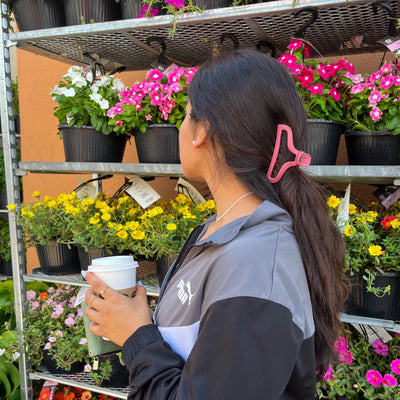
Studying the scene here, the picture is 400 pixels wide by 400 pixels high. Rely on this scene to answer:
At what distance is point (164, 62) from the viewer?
187 centimetres

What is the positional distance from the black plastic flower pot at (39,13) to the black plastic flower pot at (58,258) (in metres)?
1.06

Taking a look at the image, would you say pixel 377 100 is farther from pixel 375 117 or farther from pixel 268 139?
pixel 268 139

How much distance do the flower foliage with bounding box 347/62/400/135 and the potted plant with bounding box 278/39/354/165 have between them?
0.13 ft

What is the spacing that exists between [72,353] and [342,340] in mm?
1275

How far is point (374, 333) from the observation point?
66.5 inches

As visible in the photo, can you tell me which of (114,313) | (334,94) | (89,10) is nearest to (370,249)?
(334,94)

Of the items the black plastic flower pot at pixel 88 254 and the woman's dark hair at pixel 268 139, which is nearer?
the woman's dark hair at pixel 268 139

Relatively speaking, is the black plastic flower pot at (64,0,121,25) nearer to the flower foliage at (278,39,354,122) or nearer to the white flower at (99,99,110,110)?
the white flower at (99,99,110,110)

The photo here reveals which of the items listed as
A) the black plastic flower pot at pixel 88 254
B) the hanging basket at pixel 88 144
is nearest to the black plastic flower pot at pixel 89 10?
the hanging basket at pixel 88 144

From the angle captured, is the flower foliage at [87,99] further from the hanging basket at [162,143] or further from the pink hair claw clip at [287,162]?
the pink hair claw clip at [287,162]

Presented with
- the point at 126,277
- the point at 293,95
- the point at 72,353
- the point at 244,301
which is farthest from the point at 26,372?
the point at 293,95

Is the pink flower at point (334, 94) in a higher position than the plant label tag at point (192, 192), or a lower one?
higher

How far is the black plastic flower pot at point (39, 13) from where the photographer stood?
193 centimetres

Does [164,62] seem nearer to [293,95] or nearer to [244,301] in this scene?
[293,95]
